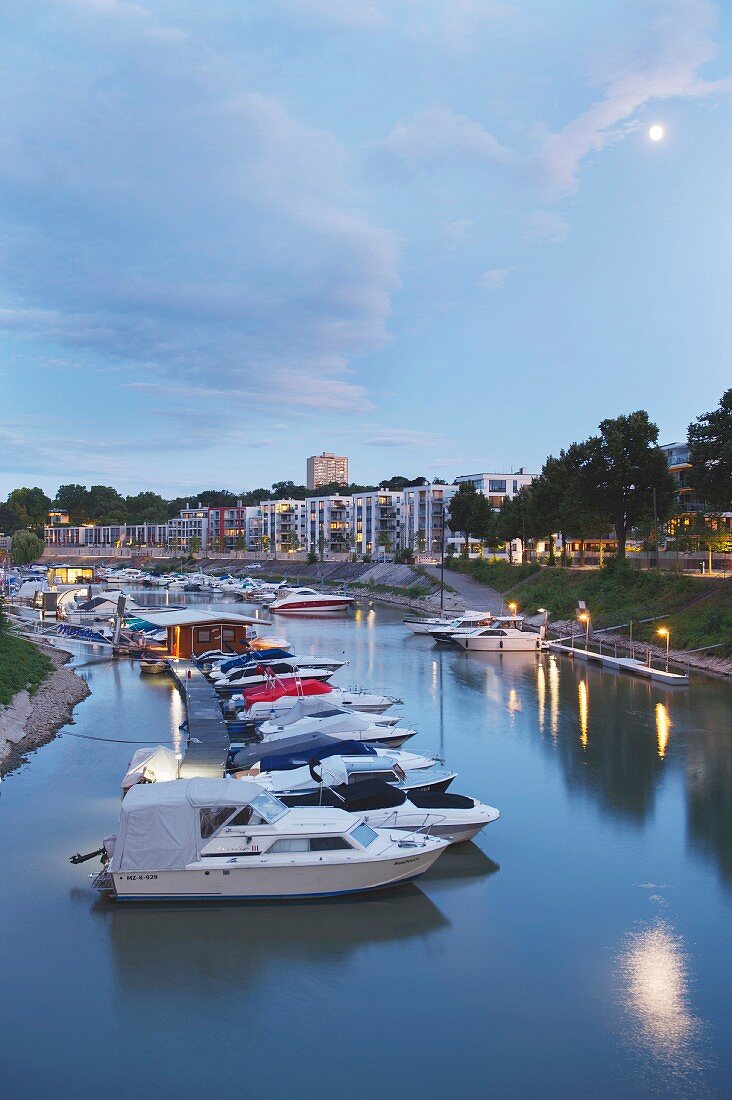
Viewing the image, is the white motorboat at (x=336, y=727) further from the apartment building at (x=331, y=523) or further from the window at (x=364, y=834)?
the apartment building at (x=331, y=523)

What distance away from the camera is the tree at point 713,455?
53.2m

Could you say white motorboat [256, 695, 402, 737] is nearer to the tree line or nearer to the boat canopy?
the boat canopy

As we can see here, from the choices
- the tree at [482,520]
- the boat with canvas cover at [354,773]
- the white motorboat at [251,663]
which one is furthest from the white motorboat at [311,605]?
the boat with canvas cover at [354,773]

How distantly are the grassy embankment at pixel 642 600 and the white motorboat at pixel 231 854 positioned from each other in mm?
35949

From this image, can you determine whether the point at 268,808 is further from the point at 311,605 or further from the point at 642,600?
the point at 311,605

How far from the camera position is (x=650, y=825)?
2220 cm

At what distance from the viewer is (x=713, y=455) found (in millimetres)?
53969

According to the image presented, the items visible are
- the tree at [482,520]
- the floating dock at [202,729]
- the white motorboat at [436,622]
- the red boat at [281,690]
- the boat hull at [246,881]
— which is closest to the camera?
the boat hull at [246,881]

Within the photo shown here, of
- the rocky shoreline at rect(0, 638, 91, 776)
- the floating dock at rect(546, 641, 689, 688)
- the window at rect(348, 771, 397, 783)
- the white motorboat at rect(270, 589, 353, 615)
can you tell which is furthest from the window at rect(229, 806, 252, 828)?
the white motorboat at rect(270, 589, 353, 615)

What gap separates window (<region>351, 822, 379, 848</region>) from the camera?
17062 millimetres

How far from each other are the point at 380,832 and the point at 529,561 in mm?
81570

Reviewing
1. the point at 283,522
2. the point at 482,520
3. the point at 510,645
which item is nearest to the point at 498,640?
the point at 510,645

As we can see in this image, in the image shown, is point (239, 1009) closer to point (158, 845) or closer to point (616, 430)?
point (158, 845)

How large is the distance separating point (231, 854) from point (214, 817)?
0.82 meters
